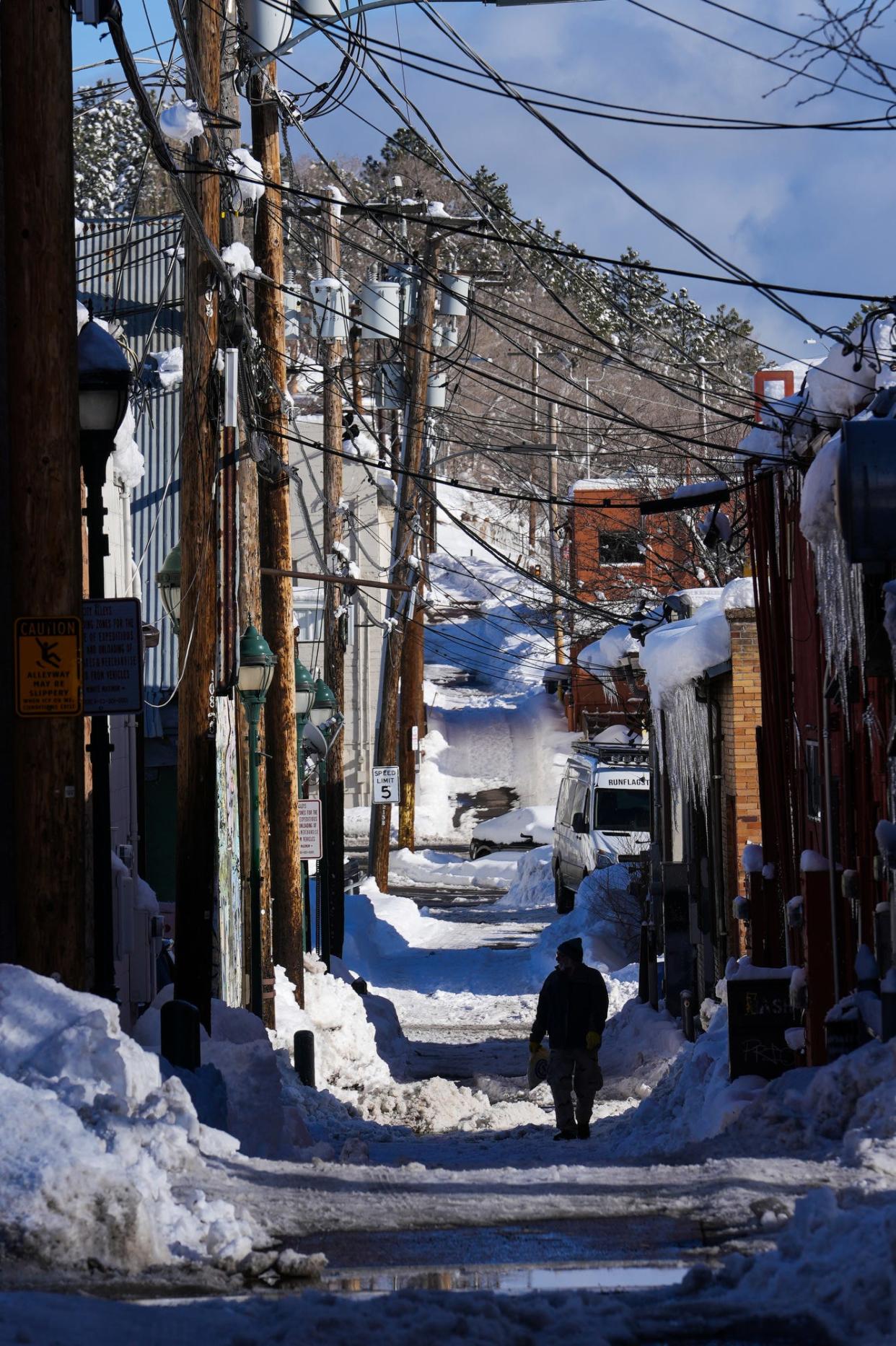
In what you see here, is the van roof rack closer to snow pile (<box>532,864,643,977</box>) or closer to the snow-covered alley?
snow pile (<box>532,864,643,977</box>)

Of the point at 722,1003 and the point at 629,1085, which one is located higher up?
the point at 722,1003

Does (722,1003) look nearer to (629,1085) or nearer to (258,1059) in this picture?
(629,1085)

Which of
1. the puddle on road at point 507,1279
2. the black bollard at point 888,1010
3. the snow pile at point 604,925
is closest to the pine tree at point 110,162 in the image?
the snow pile at point 604,925

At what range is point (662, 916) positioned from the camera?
743 inches

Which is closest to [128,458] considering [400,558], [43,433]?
[43,433]

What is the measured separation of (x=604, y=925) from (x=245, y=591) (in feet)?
39.8

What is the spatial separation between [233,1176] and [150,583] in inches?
668

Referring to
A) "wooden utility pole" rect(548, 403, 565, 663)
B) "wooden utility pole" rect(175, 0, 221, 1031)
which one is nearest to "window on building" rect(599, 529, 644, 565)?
"wooden utility pole" rect(548, 403, 565, 663)

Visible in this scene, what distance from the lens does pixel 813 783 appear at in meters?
12.1

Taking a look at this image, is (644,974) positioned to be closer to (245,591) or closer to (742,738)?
(742,738)

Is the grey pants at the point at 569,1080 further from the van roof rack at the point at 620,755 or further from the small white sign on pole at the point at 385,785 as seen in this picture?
the van roof rack at the point at 620,755

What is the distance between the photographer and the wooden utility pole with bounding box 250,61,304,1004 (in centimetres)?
1495

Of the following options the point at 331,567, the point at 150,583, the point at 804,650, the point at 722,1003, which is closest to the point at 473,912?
the point at 331,567

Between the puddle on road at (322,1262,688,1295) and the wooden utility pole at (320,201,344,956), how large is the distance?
1502cm
